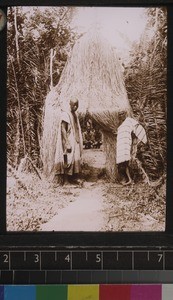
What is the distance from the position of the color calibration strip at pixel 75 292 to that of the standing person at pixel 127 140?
0.26 m

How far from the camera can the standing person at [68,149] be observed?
1.18 metres

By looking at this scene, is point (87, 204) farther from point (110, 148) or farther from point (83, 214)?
point (110, 148)

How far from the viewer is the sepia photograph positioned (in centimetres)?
117

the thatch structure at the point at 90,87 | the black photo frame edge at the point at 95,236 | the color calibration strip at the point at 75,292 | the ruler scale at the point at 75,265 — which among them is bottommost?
the color calibration strip at the point at 75,292

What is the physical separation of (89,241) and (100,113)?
0.28 m

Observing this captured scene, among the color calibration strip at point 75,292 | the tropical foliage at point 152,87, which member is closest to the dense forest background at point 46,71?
the tropical foliage at point 152,87

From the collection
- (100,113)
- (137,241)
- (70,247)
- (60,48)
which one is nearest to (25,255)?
(70,247)

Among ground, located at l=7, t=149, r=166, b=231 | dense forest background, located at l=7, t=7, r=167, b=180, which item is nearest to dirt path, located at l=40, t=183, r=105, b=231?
ground, located at l=7, t=149, r=166, b=231

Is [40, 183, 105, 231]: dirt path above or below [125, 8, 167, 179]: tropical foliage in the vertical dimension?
below

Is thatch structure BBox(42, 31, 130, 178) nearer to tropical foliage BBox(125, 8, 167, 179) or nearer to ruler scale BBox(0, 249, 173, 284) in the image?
tropical foliage BBox(125, 8, 167, 179)

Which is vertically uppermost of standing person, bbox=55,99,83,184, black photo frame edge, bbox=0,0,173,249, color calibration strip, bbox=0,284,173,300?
standing person, bbox=55,99,83,184

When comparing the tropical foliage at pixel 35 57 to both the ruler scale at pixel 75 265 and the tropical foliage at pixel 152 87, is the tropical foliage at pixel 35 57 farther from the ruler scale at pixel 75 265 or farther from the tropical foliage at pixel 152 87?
the ruler scale at pixel 75 265

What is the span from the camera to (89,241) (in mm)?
1185

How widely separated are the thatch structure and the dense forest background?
2 centimetres
